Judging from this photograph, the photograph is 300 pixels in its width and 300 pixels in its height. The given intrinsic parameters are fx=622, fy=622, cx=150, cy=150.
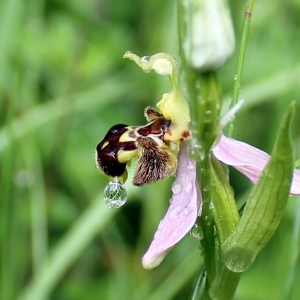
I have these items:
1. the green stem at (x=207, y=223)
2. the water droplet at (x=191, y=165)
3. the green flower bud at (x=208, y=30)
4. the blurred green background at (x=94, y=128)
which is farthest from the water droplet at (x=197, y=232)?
the blurred green background at (x=94, y=128)

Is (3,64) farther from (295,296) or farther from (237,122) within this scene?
(295,296)

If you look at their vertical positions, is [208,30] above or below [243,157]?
above

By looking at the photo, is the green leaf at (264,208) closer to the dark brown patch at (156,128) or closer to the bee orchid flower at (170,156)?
the bee orchid flower at (170,156)

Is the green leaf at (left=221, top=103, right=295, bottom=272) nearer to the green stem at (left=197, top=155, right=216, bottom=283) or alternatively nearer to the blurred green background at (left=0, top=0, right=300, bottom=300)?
the green stem at (left=197, top=155, right=216, bottom=283)

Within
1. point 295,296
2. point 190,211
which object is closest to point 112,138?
point 190,211

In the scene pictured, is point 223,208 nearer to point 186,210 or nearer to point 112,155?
point 186,210

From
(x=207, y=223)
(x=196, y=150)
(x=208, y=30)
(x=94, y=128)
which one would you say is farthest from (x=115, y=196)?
(x=94, y=128)
